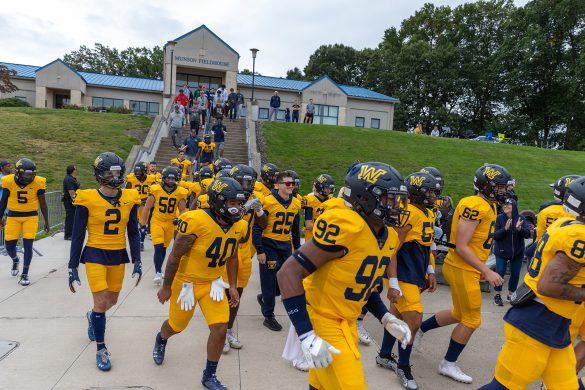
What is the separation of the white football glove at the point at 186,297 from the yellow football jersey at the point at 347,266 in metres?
1.54

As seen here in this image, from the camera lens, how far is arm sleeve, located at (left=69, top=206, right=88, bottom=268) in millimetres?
4555

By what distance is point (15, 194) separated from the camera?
729 cm

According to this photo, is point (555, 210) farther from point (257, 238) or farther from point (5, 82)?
point (5, 82)

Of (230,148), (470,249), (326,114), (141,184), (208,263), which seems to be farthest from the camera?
(326,114)

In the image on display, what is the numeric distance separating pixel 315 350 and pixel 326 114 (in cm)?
3379

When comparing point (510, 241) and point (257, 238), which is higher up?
point (257, 238)

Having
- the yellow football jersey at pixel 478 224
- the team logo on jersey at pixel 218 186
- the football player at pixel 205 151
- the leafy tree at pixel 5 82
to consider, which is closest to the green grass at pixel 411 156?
the football player at pixel 205 151

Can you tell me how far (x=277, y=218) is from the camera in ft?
19.1

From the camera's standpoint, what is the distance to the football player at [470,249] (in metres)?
4.42

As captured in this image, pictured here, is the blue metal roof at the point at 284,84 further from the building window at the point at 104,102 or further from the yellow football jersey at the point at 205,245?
the yellow football jersey at the point at 205,245

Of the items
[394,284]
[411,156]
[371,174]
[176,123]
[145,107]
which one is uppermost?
[145,107]

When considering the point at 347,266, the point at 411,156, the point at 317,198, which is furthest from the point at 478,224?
the point at 411,156

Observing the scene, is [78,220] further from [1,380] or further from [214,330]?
[214,330]

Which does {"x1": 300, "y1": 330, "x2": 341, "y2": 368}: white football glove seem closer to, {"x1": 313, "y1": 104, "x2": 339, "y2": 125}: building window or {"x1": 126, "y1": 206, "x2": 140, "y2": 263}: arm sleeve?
{"x1": 126, "y1": 206, "x2": 140, "y2": 263}: arm sleeve
